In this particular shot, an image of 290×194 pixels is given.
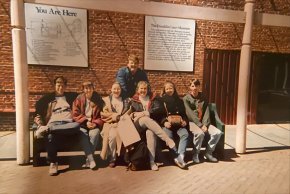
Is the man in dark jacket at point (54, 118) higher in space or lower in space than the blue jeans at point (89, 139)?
higher

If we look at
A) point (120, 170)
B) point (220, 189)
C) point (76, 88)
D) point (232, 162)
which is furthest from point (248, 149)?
point (76, 88)

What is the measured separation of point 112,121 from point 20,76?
1.62 m

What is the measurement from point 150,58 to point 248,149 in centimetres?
344

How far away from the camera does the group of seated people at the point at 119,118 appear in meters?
4.17

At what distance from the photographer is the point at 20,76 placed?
4.11 metres

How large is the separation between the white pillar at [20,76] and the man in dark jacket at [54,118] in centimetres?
24

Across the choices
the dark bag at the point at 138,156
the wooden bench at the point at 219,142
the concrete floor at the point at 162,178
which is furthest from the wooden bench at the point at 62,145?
the wooden bench at the point at 219,142

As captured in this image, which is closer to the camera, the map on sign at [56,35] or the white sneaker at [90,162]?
the white sneaker at [90,162]

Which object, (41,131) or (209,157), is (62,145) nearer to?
(41,131)

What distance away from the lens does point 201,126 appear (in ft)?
15.2

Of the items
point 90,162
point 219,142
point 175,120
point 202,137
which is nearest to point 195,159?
point 202,137

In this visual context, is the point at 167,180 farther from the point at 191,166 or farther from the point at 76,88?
the point at 76,88

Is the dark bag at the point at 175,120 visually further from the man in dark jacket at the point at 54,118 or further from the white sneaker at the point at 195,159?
the man in dark jacket at the point at 54,118

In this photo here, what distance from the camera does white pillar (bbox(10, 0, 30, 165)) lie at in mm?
4020
